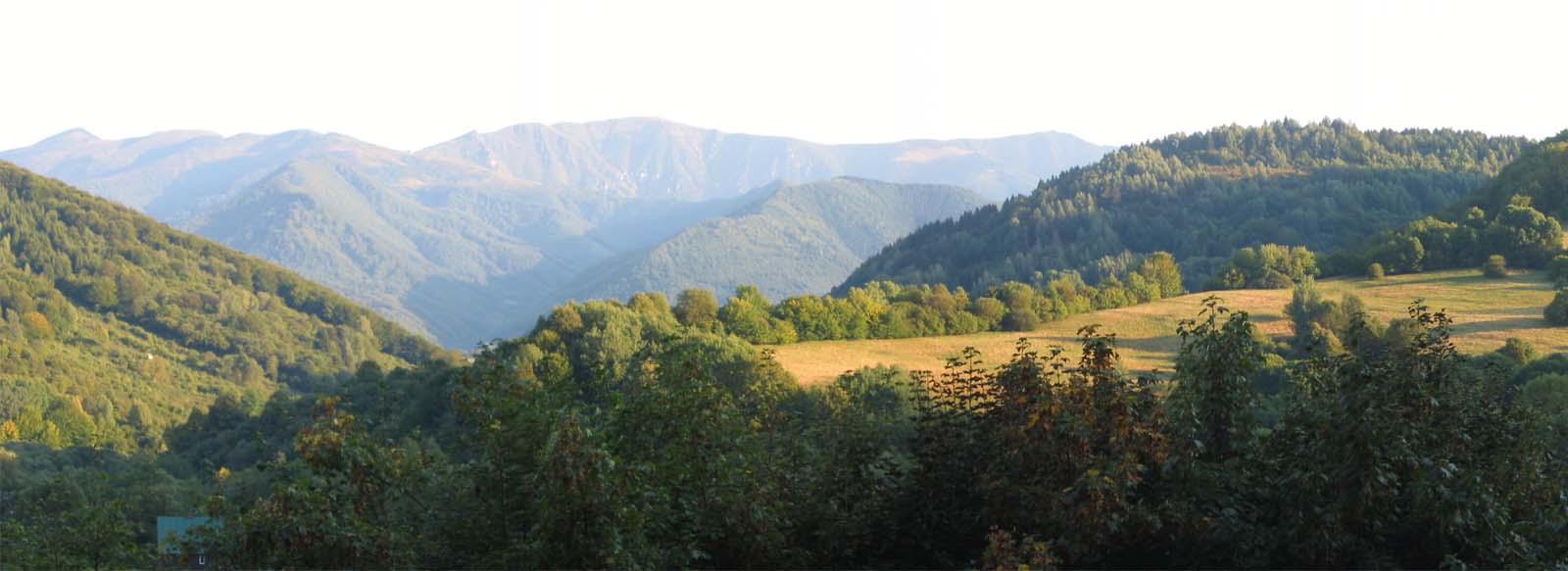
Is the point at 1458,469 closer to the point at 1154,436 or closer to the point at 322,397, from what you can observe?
the point at 1154,436

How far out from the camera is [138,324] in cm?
12850

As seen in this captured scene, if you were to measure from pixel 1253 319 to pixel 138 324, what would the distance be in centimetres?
12992

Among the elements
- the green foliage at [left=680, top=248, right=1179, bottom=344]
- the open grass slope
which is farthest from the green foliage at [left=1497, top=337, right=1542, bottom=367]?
the green foliage at [left=680, top=248, right=1179, bottom=344]

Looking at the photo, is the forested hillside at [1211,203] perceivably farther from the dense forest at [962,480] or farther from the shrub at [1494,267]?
the dense forest at [962,480]

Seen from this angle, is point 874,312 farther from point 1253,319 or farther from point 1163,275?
point 1163,275

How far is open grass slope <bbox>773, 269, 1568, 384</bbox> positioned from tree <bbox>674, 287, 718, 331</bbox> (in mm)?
4186

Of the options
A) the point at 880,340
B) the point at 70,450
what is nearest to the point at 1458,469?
the point at 880,340

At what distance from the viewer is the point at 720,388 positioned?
8555mm

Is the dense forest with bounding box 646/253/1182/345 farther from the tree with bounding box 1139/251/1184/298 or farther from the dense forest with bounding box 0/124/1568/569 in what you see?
the dense forest with bounding box 0/124/1568/569

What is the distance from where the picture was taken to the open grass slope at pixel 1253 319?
3838 centimetres

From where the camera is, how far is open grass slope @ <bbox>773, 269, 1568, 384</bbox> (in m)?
38.4

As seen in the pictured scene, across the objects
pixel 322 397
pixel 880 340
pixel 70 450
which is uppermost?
pixel 322 397

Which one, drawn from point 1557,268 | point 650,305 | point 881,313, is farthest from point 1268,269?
point 650,305

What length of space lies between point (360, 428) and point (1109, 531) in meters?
6.30
